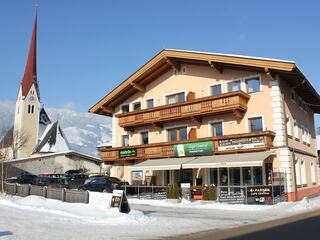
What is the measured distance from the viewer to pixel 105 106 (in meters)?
36.5

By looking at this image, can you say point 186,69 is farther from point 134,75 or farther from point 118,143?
point 118,143

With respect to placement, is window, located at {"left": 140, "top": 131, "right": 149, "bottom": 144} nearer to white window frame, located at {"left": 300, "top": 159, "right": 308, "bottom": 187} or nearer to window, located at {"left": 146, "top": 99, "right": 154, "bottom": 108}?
window, located at {"left": 146, "top": 99, "right": 154, "bottom": 108}

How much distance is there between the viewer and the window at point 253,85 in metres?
28.3

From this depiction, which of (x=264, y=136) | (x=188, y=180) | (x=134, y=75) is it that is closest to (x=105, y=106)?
(x=134, y=75)

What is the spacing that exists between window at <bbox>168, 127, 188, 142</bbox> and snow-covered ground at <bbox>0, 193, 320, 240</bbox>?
1056 cm

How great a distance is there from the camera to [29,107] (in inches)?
3265

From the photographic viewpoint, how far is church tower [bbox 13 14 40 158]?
76.6 m

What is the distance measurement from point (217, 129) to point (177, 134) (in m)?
3.75

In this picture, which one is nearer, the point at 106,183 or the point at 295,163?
the point at 295,163

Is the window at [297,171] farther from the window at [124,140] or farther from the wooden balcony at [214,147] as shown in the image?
the window at [124,140]

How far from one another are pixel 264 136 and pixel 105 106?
53.2 feet

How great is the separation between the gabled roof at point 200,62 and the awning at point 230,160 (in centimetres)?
581


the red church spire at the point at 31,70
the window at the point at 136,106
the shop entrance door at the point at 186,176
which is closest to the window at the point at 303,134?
the shop entrance door at the point at 186,176

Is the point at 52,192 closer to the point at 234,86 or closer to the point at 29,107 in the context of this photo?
the point at 234,86
